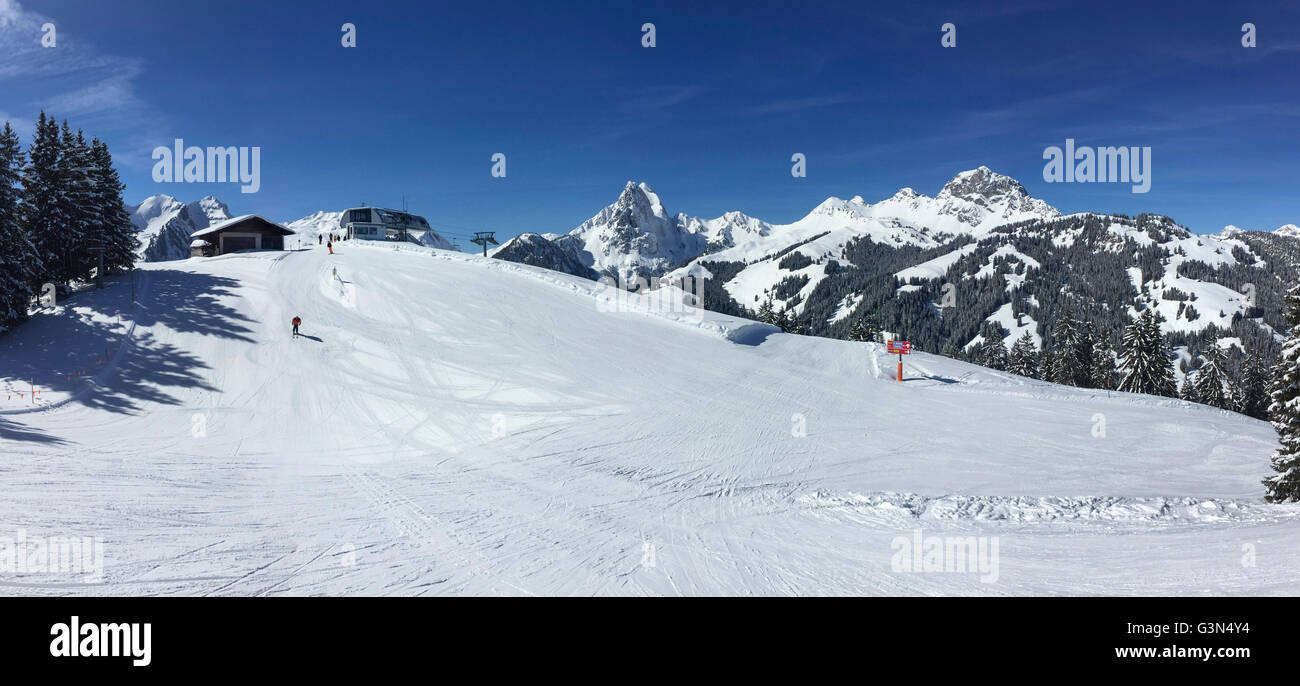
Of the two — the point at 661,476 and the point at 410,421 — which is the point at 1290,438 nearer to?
the point at 661,476

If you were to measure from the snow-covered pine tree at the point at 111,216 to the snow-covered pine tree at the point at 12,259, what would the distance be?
8.01 m

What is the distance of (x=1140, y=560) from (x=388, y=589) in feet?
35.7

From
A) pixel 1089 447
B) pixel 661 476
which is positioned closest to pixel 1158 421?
pixel 1089 447

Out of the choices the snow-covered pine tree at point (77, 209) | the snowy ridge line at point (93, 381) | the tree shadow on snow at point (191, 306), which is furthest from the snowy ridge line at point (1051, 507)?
the snow-covered pine tree at point (77, 209)

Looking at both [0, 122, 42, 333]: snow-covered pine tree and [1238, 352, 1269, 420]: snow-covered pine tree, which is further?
[1238, 352, 1269, 420]: snow-covered pine tree

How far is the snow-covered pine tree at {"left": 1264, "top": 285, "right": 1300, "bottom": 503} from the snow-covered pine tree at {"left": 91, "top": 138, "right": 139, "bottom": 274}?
2169 inches

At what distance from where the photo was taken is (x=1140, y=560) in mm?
7934

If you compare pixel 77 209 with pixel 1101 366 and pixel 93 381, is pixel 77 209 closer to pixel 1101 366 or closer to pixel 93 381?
pixel 93 381

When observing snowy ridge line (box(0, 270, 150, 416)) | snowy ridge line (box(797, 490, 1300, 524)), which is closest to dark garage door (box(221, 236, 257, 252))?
snowy ridge line (box(0, 270, 150, 416))

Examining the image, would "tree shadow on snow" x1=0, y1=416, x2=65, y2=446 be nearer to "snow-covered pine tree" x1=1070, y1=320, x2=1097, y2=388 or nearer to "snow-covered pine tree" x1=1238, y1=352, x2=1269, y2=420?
"snow-covered pine tree" x1=1070, y1=320, x2=1097, y2=388

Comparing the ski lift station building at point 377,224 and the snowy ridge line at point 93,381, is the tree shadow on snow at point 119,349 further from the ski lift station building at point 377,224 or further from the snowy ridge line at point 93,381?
the ski lift station building at point 377,224

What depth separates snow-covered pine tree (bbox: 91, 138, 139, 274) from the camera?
34844mm

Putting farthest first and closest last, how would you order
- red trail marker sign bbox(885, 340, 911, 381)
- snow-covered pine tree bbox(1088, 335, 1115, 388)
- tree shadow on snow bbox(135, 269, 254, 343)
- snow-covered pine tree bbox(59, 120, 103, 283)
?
snow-covered pine tree bbox(1088, 335, 1115, 388), snow-covered pine tree bbox(59, 120, 103, 283), red trail marker sign bbox(885, 340, 911, 381), tree shadow on snow bbox(135, 269, 254, 343)

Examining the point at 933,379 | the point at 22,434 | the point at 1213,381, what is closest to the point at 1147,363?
the point at 1213,381
